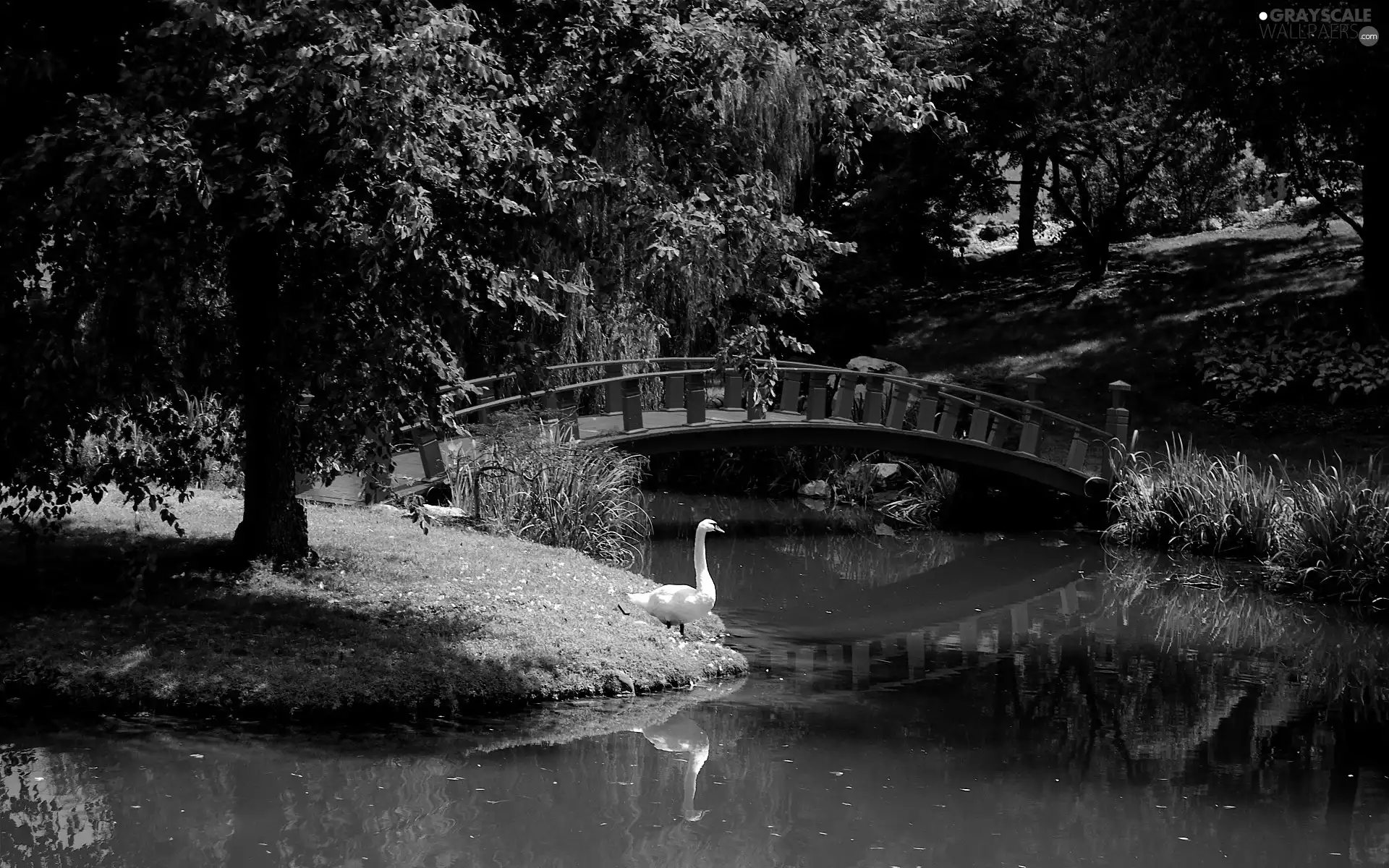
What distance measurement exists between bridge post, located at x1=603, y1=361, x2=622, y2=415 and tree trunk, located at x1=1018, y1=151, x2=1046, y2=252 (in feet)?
40.2

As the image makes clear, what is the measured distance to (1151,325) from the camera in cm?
2719

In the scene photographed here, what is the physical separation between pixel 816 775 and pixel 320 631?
3.92 metres

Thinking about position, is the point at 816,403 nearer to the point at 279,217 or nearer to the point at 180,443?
the point at 180,443

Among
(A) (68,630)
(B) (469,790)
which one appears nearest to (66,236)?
(A) (68,630)

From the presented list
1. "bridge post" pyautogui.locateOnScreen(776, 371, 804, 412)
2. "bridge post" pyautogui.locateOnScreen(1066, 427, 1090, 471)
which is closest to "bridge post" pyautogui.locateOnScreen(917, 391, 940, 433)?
"bridge post" pyautogui.locateOnScreen(776, 371, 804, 412)

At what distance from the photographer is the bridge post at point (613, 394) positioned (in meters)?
18.8

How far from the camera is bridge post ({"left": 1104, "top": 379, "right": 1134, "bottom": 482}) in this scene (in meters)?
20.0

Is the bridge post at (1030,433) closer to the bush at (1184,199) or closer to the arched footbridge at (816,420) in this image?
the arched footbridge at (816,420)

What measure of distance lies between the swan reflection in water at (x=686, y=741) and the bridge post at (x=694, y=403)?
874 cm

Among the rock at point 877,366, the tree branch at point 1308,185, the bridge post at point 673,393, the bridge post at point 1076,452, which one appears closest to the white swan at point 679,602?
the bridge post at point 673,393

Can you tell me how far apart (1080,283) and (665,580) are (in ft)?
58.8

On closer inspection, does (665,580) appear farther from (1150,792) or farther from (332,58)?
(332,58)

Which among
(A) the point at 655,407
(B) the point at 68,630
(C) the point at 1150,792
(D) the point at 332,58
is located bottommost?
(C) the point at 1150,792

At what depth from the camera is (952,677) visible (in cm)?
1203
